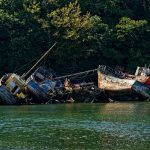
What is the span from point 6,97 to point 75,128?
24408mm

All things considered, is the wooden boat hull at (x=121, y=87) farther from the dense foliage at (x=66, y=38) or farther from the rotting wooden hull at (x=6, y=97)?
the rotting wooden hull at (x=6, y=97)

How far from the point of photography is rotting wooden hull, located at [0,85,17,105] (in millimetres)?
62094

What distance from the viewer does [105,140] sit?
33.6 m

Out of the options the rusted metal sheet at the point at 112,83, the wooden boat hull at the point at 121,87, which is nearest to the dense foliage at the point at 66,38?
the rusted metal sheet at the point at 112,83

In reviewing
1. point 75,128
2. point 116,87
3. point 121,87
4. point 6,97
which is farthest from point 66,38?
point 75,128

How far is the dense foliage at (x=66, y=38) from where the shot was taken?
75.8m

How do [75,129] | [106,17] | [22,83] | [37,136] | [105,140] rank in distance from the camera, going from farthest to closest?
1. [106,17]
2. [22,83]
3. [75,129]
4. [37,136]
5. [105,140]

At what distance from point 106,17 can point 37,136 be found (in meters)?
50.8

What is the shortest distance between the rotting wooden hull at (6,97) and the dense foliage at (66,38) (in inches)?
474

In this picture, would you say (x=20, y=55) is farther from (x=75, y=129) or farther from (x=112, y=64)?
(x=75, y=129)

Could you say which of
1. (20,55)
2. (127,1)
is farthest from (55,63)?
(127,1)

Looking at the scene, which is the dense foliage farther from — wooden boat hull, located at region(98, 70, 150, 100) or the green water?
the green water

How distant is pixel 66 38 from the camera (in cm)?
7594

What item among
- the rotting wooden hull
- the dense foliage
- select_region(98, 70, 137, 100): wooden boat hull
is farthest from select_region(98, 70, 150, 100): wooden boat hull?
the rotting wooden hull
